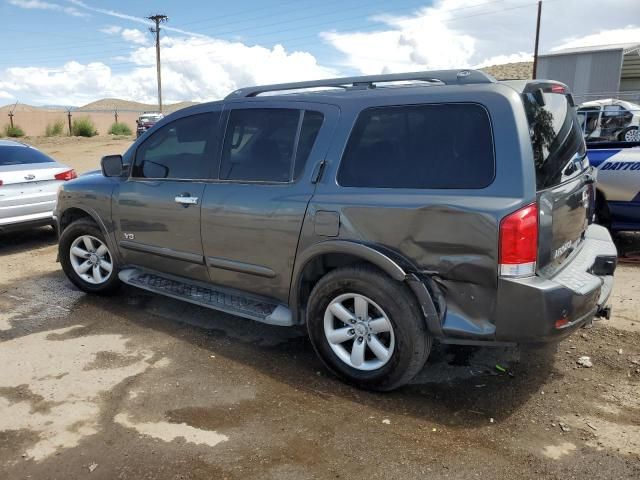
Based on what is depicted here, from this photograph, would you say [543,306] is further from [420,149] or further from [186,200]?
[186,200]

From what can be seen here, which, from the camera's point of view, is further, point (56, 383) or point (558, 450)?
point (56, 383)

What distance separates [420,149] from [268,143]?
1.21 meters

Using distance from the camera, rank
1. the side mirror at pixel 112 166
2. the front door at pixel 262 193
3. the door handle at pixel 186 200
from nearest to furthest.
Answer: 1. the front door at pixel 262 193
2. the door handle at pixel 186 200
3. the side mirror at pixel 112 166

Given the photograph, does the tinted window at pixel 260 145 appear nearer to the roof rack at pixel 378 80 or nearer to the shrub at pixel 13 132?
the roof rack at pixel 378 80

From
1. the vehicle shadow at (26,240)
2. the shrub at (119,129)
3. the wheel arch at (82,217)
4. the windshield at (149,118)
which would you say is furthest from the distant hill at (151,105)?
the wheel arch at (82,217)

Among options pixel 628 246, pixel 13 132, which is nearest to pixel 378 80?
pixel 628 246

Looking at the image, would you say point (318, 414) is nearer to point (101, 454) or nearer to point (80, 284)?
point (101, 454)

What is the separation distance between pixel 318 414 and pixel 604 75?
38094 millimetres

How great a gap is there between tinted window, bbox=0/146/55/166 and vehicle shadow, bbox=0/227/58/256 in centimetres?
98

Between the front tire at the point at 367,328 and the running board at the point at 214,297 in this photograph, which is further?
the running board at the point at 214,297

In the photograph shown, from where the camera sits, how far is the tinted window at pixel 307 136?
3668 millimetres

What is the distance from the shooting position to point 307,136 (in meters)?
3.72

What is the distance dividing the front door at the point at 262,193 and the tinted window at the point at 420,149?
0.28m

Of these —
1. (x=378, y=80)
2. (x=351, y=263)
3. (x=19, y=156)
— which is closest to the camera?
(x=351, y=263)
